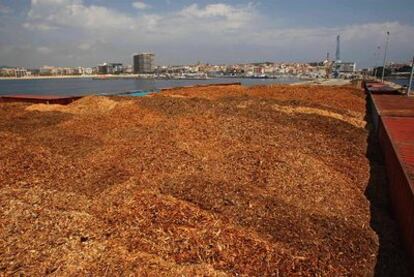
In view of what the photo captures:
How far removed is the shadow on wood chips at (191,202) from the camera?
5.36 metres

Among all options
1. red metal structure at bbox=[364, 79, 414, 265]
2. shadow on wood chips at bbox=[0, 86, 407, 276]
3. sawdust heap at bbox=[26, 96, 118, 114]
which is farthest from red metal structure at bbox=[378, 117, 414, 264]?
sawdust heap at bbox=[26, 96, 118, 114]

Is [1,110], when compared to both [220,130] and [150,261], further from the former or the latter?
[150,261]

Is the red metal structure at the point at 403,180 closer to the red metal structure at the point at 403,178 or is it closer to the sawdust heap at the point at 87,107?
the red metal structure at the point at 403,178

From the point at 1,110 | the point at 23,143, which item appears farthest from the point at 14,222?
the point at 1,110

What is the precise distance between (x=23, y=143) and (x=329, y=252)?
30.2 feet

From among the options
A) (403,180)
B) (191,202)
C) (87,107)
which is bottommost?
(191,202)

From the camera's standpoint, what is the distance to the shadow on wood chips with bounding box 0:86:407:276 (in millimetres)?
5359

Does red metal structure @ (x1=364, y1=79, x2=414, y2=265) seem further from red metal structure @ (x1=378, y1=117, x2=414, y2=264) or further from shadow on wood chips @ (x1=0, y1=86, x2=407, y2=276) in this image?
shadow on wood chips @ (x1=0, y1=86, x2=407, y2=276)

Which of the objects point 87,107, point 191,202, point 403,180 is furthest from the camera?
point 87,107

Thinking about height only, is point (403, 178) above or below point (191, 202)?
above

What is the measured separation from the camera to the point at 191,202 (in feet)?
22.9

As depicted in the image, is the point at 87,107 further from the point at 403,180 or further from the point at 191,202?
the point at 403,180

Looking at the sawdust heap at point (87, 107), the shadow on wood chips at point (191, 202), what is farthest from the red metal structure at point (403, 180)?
the sawdust heap at point (87, 107)

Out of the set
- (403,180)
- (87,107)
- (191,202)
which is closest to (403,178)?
(403,180)
